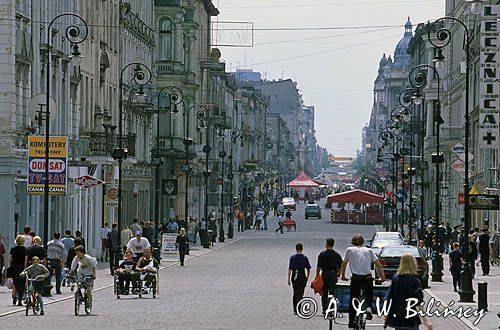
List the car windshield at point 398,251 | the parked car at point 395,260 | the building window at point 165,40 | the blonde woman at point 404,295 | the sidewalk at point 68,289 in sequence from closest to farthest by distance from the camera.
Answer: the blonde woman at point 404,295 < the sidewalk at point 68,289 < the parked car at point 395,260 < the car windshield at point 398,251 < the building window at point 165,40

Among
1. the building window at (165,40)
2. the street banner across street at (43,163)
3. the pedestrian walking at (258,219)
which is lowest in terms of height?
the pedestrian walking at (258,219)

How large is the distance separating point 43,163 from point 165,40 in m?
56.0

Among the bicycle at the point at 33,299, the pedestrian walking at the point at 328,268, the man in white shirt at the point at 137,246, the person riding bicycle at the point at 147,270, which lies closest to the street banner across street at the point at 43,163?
the man in white shirt at the point at 137,246

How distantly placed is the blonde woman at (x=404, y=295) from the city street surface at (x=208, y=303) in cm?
800

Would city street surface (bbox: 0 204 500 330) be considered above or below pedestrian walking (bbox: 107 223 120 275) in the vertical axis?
below

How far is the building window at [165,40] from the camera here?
93.9 metres

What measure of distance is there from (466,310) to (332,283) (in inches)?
172

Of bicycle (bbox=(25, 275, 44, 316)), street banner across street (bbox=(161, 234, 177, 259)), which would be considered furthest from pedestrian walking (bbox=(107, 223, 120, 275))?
bicycle (bbox=(25, 275, 44, 316))

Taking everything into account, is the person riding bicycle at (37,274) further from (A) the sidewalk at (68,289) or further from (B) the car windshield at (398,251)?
(B) the car windshield at (398,251)

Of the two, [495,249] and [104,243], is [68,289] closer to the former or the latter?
[104,243]

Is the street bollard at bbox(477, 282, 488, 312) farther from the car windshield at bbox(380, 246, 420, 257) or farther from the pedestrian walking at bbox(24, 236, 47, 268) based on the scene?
the car windshield at bbox(380, 246, 420, 257)

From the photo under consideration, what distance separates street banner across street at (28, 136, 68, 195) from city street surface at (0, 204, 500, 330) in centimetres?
285

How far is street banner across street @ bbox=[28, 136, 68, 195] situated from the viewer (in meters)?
38.8

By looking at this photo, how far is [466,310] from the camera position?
3167 centimetres
